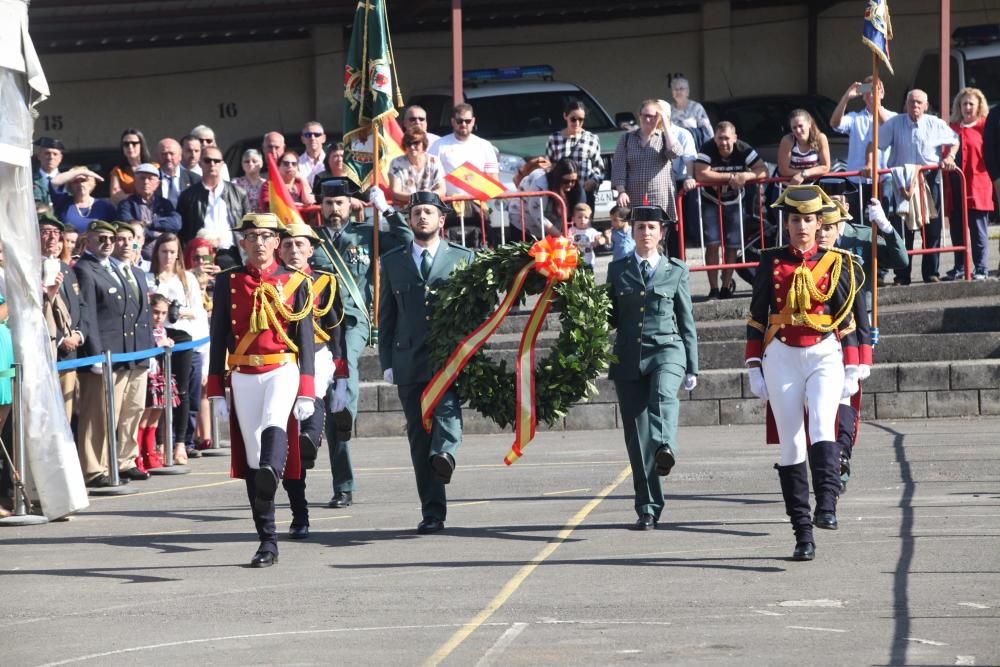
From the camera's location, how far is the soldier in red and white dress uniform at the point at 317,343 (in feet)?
33.7

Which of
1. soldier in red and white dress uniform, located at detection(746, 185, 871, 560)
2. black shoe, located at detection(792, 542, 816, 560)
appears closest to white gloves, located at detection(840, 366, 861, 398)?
soldier in red and white dress uniform, located at detection(746, 185, 871, 560)

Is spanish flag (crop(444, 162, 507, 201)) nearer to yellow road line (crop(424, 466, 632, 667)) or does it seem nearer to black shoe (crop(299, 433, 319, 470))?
yellow road line (crop(424, 466, 632, 667))

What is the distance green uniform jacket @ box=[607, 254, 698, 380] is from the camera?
1042 cm

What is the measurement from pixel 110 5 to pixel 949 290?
1216 centimetres

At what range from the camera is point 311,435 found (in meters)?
10.2

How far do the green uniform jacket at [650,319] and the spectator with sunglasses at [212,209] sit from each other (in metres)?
6.21

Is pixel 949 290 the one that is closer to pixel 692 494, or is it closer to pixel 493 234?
pixel 493 234

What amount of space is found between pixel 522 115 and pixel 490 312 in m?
11.1

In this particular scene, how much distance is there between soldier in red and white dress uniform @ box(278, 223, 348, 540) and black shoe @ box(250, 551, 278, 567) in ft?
2.43

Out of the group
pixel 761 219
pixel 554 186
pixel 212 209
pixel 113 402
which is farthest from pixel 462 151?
pixel 113 402

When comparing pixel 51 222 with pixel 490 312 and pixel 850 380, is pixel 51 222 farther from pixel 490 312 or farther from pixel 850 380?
pixel 850 380

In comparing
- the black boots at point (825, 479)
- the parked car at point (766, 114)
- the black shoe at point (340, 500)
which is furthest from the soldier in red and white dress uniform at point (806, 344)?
the parked car at point (766, 114)

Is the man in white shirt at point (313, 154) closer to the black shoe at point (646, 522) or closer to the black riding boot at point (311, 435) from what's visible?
the black riding boot at point (311, 435)

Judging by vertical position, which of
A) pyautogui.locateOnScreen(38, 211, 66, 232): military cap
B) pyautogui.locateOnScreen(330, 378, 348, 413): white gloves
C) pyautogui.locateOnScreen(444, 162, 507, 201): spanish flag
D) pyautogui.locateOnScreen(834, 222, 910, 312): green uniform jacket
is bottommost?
pyautogui.locateOnScreen(330, 378, 348, 413): white gloves
